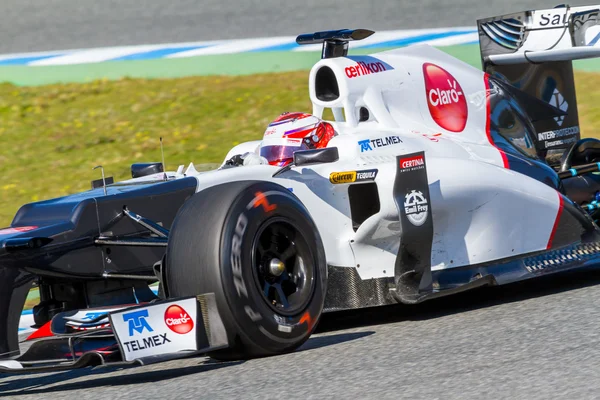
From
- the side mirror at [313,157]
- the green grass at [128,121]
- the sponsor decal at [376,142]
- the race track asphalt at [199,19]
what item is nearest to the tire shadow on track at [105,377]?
the side mirror at [313,157]

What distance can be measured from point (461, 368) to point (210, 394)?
95cm

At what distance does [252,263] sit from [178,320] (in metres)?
0.39

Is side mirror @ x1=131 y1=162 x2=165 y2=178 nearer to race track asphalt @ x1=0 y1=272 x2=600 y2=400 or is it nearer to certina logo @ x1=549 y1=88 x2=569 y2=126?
race track asphalt @ x1=0 y1=272 x2=600 y2=400


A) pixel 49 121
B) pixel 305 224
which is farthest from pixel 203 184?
pixel 49 121

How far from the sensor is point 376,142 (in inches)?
222

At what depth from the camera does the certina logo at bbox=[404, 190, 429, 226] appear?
514 cm

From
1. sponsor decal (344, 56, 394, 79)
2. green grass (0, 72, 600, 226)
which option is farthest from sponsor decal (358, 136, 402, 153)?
Answer: green grass (0, 72, 600, 226)

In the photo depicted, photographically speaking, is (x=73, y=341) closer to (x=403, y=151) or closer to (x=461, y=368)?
Answer: (x=461, y=368)

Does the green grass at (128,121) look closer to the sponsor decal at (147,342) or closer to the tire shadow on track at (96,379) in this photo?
the tire shadow on track at (96,379)

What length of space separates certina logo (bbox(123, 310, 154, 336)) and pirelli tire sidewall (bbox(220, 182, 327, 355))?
342 mm

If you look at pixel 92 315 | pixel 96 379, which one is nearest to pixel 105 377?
pixel 96 379

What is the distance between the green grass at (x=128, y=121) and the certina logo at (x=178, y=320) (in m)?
6.59

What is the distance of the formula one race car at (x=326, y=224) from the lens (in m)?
4.39

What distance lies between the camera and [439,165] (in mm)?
5508
